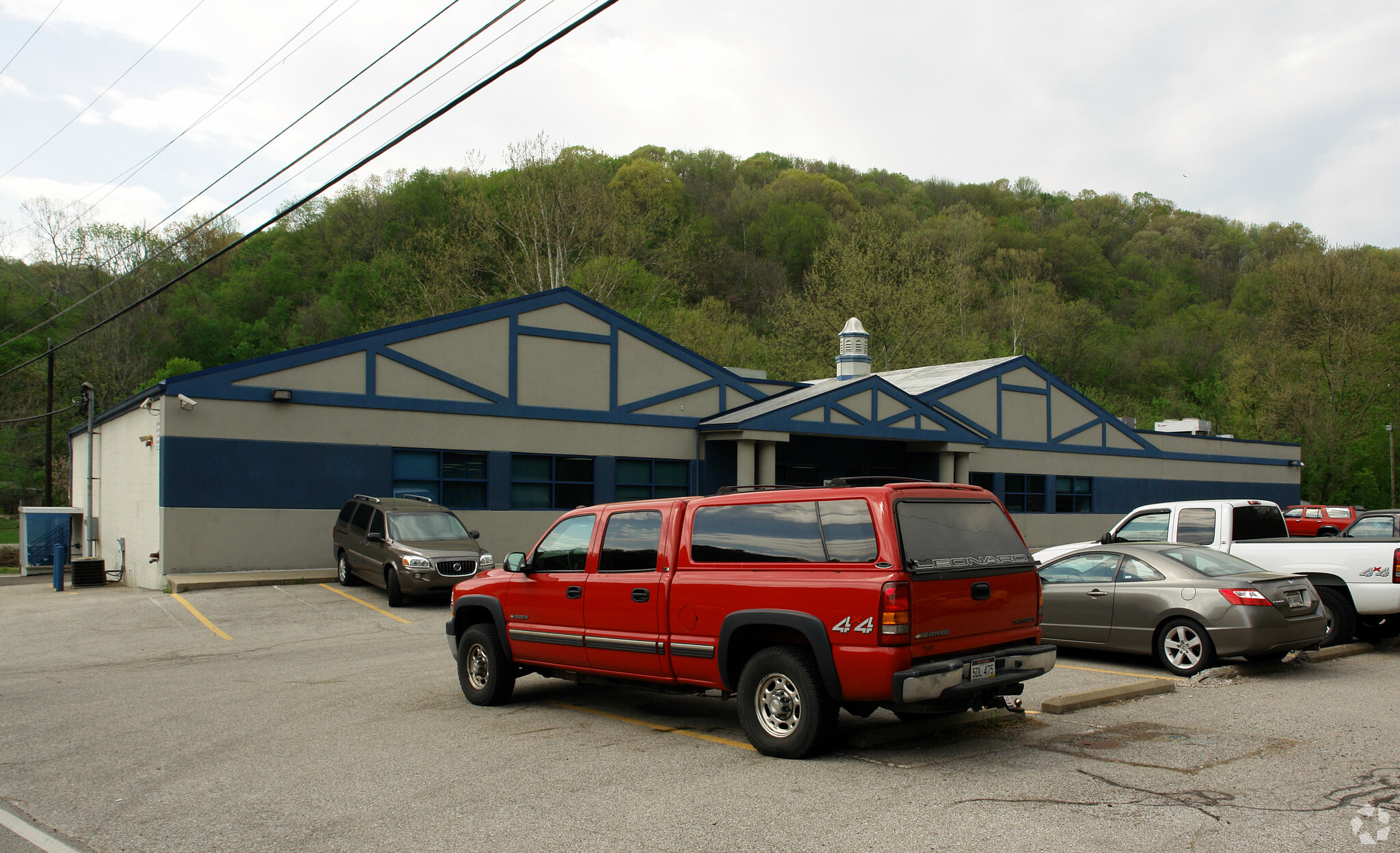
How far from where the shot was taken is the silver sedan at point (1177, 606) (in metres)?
9.41

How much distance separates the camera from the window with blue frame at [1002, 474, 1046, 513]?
32.1 meters

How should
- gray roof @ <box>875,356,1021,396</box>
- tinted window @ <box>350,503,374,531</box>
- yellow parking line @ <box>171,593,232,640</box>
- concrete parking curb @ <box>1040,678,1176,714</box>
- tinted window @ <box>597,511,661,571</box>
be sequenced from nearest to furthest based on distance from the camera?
tinted window @ <box>597,511,661,571</box> → concrete parking curb @ <box>1040,678,1176,714</box> → yellow parking line @ <box>171,593,232,640</box> → tinted window @ <box>350,503,374,531</box> → gray roof @ <box>875,356,1021,396</box>

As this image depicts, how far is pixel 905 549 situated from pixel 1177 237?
257ft

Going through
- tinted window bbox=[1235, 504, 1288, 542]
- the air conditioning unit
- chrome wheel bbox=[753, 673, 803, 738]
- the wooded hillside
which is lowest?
chrome wheel bbox=[753, 673, 803, 738]

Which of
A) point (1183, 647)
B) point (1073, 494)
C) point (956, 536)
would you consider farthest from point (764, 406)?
point (956, 536)

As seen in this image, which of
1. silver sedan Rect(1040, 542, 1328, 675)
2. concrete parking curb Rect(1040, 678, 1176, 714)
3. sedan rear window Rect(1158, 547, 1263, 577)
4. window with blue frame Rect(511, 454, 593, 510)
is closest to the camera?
concrete parking curb Rect(1040, 678, 1176, 714)

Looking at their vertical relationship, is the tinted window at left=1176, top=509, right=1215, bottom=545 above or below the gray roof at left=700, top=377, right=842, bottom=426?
below

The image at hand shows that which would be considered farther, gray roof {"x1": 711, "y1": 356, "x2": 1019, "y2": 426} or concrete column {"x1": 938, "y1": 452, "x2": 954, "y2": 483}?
concrete column {"x1": 938, "y1": 452, "x2": 954, "y2": 483}

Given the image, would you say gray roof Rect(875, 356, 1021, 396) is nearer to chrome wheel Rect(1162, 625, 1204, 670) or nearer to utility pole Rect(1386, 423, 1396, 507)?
chrome wheel Rect(1162, 625, 1204, 670)

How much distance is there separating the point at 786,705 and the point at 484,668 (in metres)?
3.48

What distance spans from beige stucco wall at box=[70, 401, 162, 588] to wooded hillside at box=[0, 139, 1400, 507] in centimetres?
1781

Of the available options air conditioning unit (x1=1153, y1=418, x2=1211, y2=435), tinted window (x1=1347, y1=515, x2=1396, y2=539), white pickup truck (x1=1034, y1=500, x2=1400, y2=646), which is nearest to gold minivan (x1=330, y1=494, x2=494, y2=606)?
white pickup truck (x1=1034, y1=500, x2=1400, y2=646)

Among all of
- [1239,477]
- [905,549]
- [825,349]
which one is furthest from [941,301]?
[905,549]

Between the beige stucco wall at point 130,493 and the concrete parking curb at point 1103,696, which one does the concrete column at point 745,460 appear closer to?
the beige stucco wall at point 130,493
